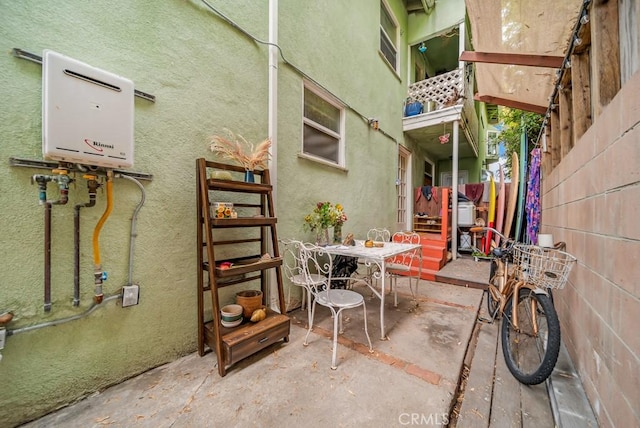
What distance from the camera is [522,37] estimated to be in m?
2.08

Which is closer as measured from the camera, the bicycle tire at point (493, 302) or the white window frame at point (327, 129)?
the bicycle tire at point (493, 302)

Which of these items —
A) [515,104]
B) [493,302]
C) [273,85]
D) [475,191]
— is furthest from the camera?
[475,191]

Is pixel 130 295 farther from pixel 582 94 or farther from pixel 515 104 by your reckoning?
pixel 515 104

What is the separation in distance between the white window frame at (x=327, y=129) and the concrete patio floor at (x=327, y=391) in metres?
2.22

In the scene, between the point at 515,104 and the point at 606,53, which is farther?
the point at 515,104

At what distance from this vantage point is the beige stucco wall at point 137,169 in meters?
1.29

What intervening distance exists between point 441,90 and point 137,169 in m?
5.91

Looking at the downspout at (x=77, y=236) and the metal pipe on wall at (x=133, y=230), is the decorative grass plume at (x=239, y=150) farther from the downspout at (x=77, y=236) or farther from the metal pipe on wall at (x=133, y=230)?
the downspout at (x=77, y=236)

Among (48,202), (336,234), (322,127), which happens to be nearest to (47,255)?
(48,202)

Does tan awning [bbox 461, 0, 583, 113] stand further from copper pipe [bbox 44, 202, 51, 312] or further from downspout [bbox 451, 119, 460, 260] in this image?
copper pipe [bbox 44, 202, 51, 312]

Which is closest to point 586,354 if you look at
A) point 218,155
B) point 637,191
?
point 637,191

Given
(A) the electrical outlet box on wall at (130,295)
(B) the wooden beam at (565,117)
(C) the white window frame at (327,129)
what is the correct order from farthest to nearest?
(C) the white window frame at (327,129) → (B) the wooden beam at (565,117) → (A) the electrical outlet box on wall at (130,295)

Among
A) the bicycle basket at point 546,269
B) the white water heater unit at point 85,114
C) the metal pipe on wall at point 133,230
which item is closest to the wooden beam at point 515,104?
the bicycle basket at point 546,269

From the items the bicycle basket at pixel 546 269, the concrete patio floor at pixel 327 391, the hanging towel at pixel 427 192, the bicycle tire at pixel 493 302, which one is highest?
the hanging towel at pixel 427 192
